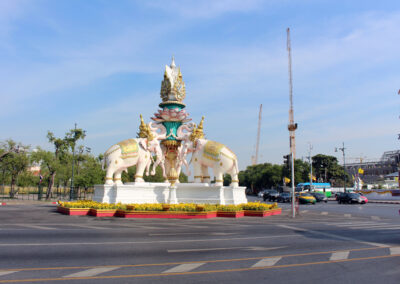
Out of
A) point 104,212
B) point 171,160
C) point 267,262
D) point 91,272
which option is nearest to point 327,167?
point 171,160

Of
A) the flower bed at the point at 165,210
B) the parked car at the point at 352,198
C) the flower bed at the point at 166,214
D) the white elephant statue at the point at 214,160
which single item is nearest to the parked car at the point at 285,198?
the parked car at the point at 352,198

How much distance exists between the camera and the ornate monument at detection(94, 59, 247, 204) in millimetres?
20734

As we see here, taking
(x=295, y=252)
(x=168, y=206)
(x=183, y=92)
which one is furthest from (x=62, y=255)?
(x=183, y=92)

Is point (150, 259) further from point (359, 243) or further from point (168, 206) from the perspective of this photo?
point (168, 206)

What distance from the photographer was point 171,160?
23688mm

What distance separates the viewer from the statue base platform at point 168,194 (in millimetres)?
20500

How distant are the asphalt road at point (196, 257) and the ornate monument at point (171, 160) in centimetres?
818

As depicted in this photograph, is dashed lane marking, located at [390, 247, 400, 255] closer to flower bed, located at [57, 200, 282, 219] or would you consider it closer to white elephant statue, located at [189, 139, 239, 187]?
flower bed, located at [57, 200, 282, 219]

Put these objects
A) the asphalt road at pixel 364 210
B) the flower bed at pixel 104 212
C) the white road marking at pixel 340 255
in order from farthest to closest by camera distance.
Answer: the asphalt road at pixel 364 210, the flower bed at pixel 104 212, the white road marking at pixel 340 255

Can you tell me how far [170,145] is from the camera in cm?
2320

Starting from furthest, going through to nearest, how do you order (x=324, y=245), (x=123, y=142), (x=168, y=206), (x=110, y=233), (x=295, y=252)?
(x=123, y=142) → (x=168, y=206) → (x=110, y=233) → (x=324, y=245) → (x=295, y=252)

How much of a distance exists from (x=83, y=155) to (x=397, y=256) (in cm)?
5154

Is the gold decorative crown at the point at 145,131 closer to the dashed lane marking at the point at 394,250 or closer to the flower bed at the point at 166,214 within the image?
the flower bed at the point at 166,214

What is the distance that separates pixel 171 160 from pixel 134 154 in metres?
3.21
